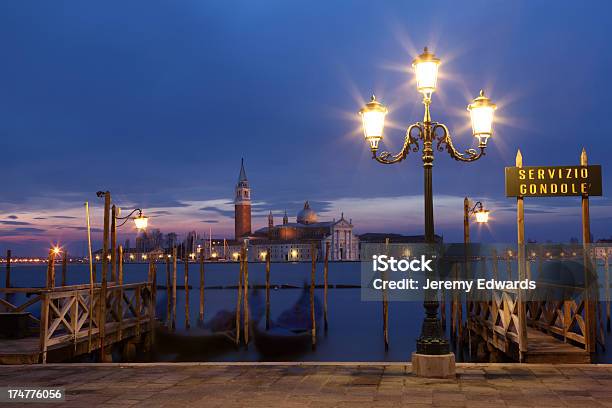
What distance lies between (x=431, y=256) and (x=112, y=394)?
174 inches

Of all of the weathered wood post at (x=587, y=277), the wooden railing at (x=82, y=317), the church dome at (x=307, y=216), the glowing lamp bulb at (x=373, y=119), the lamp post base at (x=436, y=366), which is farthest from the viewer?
the church dome at (x=307, y=216)

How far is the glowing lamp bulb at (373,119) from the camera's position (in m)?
8.86

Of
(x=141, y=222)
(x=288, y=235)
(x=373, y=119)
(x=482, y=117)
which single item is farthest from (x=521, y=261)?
(x=288, y=235)

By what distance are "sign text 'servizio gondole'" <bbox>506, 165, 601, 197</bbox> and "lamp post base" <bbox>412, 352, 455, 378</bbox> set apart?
2.87 m

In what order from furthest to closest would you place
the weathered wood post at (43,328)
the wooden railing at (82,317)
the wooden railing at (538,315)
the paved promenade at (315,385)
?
the wooden railing at (82,317) < the weathered wood post at (43,328) < the wooden railing at (538,315) < the paved promenade at (315,385)

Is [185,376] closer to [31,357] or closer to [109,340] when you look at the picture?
[31,357]

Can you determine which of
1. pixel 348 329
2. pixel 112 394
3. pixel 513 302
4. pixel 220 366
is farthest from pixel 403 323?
pixel 112 394

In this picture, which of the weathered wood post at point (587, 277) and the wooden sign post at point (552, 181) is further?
the weathered wood post at point (587, 277)

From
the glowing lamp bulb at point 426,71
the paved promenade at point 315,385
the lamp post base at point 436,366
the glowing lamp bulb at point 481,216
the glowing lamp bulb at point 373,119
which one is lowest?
the paved promenade at point 315,385

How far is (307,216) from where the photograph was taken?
165 m

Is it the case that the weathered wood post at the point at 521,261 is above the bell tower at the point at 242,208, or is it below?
below

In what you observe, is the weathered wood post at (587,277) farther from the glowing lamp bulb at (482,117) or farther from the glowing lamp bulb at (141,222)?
the glowing lamp bulb at (141,222)

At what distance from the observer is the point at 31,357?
1144cm

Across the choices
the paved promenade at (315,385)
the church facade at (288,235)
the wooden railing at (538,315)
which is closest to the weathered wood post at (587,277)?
the wooden railing at (538,315)
